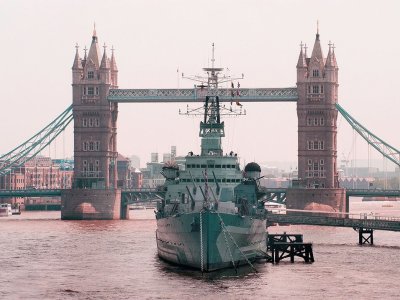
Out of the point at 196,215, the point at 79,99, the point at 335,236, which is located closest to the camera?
the point at 196,215

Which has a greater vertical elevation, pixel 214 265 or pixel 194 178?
pixel 194 178

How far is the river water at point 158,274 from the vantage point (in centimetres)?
8275

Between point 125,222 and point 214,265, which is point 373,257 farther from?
point 125,222

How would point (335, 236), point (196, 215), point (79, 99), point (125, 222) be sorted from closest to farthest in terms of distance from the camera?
1. point (196, 215)
2. point (335, 236)
3. point (125, 222)
4. point (79, 99)

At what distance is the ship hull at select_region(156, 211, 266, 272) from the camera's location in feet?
290

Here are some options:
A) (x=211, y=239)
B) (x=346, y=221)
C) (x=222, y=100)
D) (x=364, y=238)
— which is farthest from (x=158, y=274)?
(x=222, y=100)

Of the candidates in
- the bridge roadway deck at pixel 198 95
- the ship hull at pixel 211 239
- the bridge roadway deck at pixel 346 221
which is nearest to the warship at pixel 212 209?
the ship hull at pixel 211 239

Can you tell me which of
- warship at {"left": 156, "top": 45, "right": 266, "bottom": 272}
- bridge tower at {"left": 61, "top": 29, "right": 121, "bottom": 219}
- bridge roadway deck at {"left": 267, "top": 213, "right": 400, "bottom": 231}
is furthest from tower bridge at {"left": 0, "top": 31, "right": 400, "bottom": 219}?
warship at {"left": 156, "top": 45, "right": 266, "bottom": 272}

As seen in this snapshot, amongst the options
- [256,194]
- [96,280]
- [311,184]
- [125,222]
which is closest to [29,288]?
[96,280]

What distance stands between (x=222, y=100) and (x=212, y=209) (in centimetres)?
8823

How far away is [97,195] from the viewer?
183 meters

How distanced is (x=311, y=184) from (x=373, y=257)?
74.6 m

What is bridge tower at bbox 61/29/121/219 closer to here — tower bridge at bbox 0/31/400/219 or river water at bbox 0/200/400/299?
tower bridge at bbox 0/31/400/219

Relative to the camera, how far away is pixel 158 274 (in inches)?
3674
